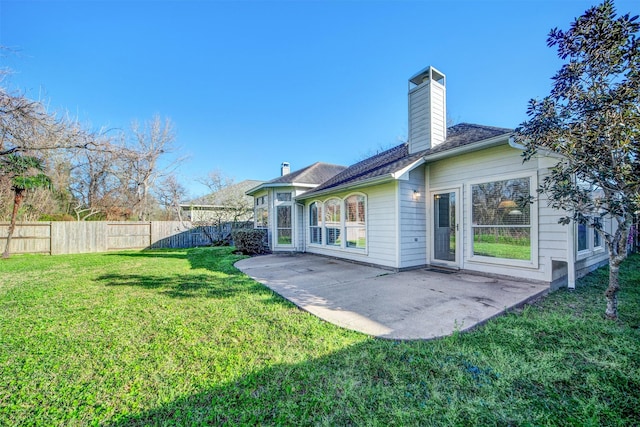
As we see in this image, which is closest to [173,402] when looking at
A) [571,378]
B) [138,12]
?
[571,378]

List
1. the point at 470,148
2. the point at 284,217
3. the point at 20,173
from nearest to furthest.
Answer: the point at 470,148, the point at 20,173, the point at 284,217

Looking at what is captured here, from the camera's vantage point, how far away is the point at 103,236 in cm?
1256

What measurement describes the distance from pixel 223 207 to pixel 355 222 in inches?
413

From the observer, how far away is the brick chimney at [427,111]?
730cm

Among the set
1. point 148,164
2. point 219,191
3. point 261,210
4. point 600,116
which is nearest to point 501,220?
point 600,116

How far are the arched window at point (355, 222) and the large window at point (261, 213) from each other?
4.95 m

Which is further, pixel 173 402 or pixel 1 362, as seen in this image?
pixel 1 362

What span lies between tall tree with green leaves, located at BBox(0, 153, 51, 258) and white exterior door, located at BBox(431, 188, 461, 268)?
9960mm

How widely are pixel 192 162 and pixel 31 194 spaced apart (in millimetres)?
8958

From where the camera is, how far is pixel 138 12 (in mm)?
7715

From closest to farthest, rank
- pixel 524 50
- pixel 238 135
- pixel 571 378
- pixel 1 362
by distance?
pixel 571 378 < pixel 1 362 < pixel 524 50 < pixel 238 135

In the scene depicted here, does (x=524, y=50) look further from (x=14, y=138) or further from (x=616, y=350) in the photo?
(x=14, y=138)

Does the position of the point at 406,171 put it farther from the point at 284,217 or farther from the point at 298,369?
the point at 284,217

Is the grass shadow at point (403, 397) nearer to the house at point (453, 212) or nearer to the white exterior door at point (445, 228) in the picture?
the house at point (453, 212)
